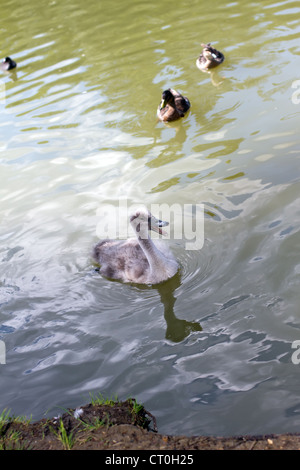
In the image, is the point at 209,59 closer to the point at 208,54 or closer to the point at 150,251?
the point at 208,54

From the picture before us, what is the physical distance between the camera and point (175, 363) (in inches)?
212

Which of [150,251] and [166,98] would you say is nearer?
[150,251]

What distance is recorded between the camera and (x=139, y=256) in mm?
7133

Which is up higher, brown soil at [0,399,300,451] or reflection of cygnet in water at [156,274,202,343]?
brown soil at [0,399,300,451]

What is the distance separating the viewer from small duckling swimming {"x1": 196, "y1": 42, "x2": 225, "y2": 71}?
1156cm

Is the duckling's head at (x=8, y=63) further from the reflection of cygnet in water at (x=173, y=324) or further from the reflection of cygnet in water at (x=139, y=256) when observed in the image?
the reflection of cygnet in water at (x=173, y=324)

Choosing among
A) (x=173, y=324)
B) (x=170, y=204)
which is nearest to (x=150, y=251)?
(x=173, y=324)

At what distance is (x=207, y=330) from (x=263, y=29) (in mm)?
9565

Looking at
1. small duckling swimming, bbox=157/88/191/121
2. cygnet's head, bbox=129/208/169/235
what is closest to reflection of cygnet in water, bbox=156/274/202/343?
cygnet's head, bbox=129/208/169/235

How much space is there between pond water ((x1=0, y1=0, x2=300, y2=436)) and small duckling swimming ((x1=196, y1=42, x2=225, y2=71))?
19cm

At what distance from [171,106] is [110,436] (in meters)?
7.10

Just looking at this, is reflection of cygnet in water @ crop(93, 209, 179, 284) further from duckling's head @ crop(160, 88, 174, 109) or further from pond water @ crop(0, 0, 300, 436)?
duckling's head @ crop(160, 88, 174, 109)

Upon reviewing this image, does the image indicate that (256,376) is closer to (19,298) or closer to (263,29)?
(19,298)

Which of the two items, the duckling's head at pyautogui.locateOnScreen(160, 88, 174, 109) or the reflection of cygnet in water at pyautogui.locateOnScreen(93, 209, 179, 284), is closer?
the reflection of cygnet in water at pyautogui.locateOnScreen(93, 209, 179, 284)
